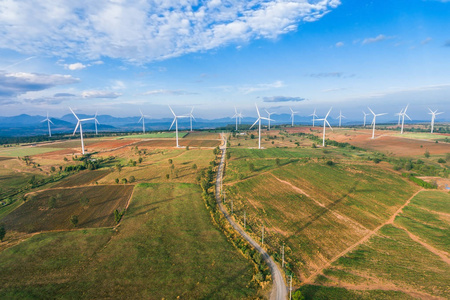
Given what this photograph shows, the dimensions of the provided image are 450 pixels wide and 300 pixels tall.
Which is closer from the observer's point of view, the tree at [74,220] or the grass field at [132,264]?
the grass field at [132,264]

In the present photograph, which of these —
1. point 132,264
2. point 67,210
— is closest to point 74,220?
point 67,210

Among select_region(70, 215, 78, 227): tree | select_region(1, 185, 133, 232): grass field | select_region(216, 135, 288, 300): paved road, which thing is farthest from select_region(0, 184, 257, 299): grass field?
select_region(1, 185, 133, 232): grass field

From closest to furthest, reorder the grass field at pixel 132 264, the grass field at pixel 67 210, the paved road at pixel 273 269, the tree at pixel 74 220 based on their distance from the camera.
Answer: the paved road at pixel 273 269 < the grass field at pixel 132 264 < the tree at pixel 74 220 < the grass field at pixel 67 210

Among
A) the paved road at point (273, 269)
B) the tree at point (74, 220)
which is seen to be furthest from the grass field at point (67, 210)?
the paved road at point (273, 269)

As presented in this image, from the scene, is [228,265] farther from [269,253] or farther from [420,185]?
[420,185]

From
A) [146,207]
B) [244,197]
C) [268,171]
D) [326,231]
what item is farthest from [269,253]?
[268,171]

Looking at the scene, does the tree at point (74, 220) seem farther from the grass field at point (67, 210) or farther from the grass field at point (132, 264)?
the grass field at point (132, 264)
